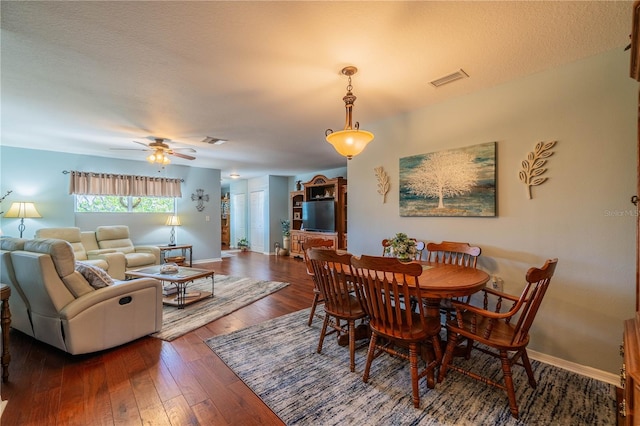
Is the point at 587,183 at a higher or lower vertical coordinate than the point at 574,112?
lower

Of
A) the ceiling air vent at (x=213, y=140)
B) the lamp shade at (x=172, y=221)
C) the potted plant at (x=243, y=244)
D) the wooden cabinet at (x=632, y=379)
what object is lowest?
the potted plant at (x=243, y=244)

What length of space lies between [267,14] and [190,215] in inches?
236

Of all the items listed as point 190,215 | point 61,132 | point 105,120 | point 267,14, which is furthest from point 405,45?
point 190,215

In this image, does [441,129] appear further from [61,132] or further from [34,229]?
[34,229]

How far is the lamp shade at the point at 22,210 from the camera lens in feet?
14.2

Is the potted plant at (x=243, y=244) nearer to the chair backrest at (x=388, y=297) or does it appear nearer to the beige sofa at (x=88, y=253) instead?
the beige sofa at (x=88, y=253)

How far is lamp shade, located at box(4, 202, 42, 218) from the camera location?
4336 millimetres

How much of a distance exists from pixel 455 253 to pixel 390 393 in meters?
1.55

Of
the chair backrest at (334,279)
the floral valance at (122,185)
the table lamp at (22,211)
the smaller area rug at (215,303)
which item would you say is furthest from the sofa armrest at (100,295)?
the floral valance at (122,185)

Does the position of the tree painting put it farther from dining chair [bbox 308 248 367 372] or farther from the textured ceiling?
dining chair [bbox 308 248 367 372]

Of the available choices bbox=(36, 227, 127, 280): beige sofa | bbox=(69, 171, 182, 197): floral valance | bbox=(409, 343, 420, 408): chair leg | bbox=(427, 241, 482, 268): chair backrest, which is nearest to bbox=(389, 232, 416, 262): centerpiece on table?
bbox=(427, 241, 482, 268): chair backrest

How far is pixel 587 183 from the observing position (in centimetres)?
208

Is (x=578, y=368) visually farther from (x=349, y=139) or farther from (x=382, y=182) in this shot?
(x=349, y=139)

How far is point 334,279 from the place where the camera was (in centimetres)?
214
